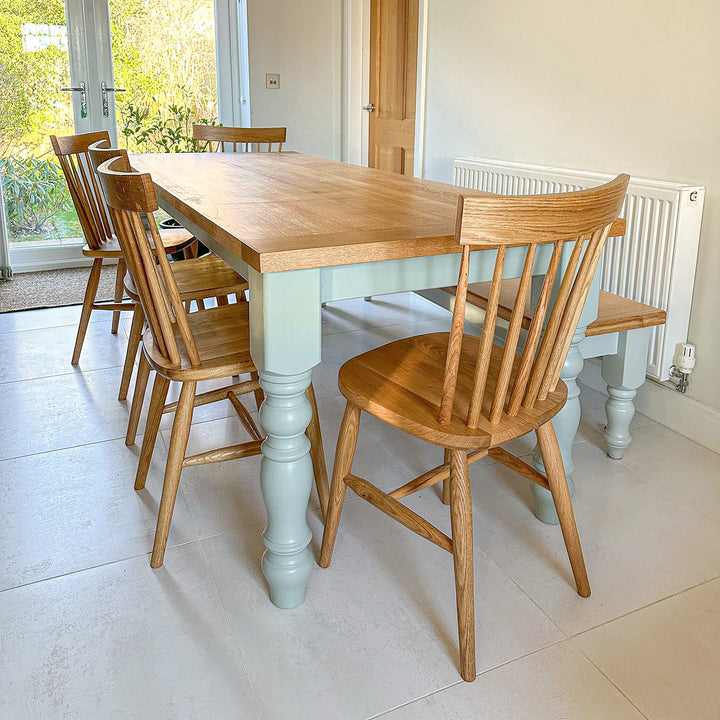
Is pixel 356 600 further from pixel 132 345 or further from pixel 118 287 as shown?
pixel 118 287

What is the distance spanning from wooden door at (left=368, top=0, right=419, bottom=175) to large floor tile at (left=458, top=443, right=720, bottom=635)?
265 cm

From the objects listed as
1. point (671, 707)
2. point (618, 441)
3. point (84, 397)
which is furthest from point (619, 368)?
point (84, 397)

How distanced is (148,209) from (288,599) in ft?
2.87

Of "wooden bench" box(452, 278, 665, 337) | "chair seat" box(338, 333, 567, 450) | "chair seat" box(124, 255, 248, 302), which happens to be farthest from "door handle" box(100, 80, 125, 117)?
"chair seat" box(338, 333, 567, 450)

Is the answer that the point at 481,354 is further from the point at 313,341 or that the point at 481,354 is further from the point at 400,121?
the point at 400,121

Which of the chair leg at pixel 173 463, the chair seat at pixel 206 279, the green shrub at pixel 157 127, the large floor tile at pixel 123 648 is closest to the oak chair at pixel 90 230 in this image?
the chair seat at pixel 206 279

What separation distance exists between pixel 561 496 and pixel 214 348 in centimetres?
87

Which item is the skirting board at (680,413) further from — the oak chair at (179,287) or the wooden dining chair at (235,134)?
the wooden dining chair at (235,134)

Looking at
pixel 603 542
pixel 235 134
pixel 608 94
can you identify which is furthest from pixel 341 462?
pixel 235 134

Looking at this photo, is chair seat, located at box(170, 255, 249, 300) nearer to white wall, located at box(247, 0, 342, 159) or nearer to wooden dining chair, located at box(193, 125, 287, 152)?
A: wooden dining chair, located at box(193, 125, 287, 152)

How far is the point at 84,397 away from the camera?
103 inches

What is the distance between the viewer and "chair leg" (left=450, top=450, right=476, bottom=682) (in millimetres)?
1360

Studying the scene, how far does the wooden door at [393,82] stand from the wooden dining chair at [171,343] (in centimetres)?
261

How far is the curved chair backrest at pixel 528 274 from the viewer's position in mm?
1140
